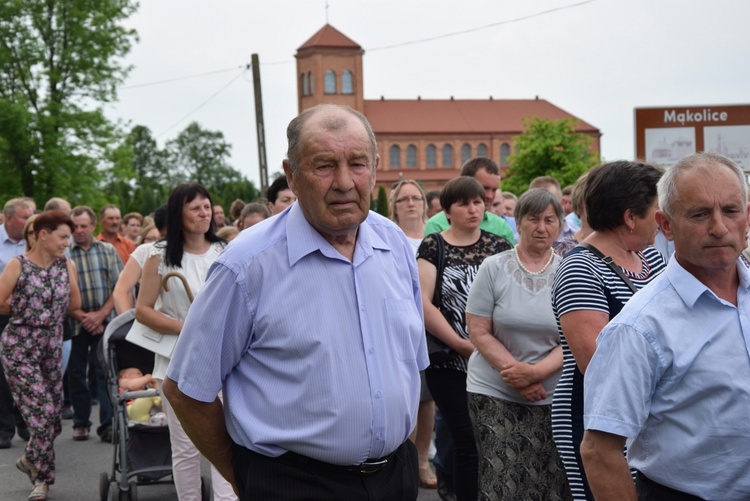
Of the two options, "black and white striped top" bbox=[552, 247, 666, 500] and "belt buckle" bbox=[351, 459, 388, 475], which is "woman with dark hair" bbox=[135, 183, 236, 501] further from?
"belt buckle" bbox=[351, 459, 388, 475]

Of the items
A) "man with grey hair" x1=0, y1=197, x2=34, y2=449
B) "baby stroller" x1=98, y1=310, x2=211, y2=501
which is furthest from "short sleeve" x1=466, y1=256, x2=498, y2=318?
"man with grey hair" x1=0, y1=197, x2=34, y2=449

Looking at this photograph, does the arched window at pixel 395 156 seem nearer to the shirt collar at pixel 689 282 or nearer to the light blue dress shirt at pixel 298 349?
the light blue dress shirt at pixel 298 349

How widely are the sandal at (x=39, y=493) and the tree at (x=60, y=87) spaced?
3836 centimetres

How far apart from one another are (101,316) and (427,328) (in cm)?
519

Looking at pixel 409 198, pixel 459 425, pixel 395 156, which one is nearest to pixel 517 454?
pixel 459 425

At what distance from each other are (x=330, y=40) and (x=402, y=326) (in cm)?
10633

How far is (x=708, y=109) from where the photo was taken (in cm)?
1555

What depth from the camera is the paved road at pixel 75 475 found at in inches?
316

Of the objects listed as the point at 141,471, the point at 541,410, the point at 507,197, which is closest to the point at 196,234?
the point at 141,471

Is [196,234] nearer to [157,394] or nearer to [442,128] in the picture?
[157,394]

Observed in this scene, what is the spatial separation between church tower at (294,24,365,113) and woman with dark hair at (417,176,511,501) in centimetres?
9921

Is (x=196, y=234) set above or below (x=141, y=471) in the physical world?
above

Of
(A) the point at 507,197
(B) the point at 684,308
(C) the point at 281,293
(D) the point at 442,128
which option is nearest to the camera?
(B) the point at 684,308

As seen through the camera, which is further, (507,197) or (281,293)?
(507,197)
